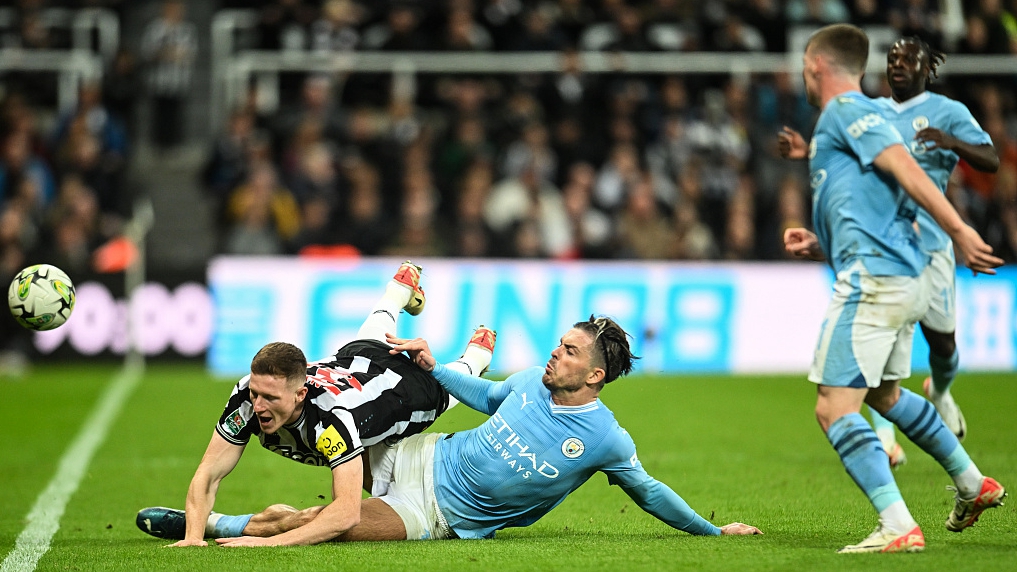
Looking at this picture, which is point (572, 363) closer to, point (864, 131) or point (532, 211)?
point (864, 131)

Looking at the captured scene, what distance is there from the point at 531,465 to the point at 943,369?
113 inches

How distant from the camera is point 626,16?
1741 cm

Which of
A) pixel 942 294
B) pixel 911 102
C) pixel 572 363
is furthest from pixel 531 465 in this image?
pixel 911 102

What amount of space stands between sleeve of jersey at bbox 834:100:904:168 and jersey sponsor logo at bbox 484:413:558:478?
1899mm

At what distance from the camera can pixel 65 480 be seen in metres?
8.64

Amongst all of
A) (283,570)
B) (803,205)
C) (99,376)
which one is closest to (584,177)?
(803,205)

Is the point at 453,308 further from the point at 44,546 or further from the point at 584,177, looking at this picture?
the point at 44,546

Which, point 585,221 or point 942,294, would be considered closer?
point 942,294

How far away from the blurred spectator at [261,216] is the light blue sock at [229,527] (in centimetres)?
932

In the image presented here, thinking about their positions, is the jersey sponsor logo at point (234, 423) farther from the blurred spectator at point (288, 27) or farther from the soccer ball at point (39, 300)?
the blurred spectator at point (288, 27)

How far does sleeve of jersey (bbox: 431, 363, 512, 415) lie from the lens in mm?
6176

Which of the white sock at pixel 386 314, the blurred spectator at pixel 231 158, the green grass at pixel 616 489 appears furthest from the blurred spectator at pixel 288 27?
the white sock at pixel 386 314

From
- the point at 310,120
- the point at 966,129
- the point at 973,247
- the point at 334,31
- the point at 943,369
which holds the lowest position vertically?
the point at 943,369

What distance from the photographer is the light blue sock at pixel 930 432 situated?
5.49m
